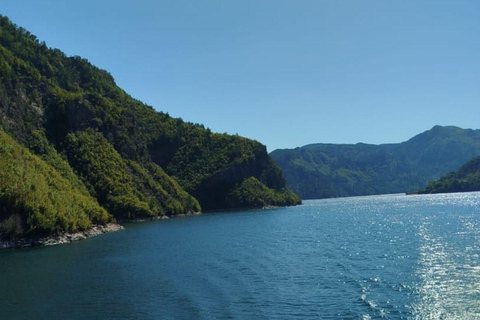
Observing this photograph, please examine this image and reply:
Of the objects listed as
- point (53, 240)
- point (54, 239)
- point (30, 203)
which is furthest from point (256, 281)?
point (54, 239)

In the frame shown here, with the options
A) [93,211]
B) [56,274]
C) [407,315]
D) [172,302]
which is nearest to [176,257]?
[56,274]

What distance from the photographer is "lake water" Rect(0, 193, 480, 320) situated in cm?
3678

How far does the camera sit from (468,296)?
37719 millimetres

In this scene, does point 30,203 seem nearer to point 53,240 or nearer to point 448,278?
point 53,240

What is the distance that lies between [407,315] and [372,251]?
1300 inches

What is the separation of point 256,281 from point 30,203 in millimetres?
65358

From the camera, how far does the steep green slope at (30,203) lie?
283 ft

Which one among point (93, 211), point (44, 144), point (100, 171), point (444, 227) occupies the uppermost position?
point (44, 144)

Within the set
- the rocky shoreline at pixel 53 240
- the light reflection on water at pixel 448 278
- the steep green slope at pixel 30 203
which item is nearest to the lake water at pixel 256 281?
the light reflection on water at pixel 448 278

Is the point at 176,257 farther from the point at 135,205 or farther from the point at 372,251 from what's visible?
the point at 135,205

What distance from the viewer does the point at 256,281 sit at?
157 ft

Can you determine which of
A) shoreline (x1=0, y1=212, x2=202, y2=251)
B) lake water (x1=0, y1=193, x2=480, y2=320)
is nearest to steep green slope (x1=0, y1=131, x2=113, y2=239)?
shoreline (x1=0, y1=212, x2=202, y2=251)

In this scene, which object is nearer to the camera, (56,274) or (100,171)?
(56,274)

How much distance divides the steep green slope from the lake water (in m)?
8.29
